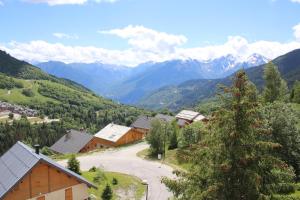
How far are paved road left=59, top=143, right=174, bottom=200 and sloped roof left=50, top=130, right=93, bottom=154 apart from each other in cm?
1945

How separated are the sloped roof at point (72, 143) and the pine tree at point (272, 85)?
4966 cm

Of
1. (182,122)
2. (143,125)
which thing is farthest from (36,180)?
(143,125)

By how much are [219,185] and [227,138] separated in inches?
79.9

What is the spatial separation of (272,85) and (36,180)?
63948mm

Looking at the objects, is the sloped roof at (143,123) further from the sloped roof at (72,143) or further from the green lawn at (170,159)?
the green lawn at (170,159)

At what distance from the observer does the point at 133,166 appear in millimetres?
68125

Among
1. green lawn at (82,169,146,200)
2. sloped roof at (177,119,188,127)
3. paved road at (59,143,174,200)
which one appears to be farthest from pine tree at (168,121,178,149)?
sloped roof at (177,119,188,127)

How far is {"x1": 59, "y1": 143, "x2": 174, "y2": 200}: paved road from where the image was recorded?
172 feet

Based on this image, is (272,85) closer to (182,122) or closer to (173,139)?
(173,139)

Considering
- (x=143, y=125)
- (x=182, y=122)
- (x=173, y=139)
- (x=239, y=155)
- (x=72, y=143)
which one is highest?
(x=239, y=155)

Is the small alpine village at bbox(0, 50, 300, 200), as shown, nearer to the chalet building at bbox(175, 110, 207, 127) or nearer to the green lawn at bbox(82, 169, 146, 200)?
the green lawn at bbox(82, 169, 146, 200)

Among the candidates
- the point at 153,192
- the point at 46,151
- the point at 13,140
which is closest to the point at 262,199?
the point at 153,192

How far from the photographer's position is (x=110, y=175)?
194 ft

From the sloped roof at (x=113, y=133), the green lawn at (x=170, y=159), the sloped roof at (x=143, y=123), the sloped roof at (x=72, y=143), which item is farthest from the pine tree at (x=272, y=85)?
the sloped roof at (x=72, y=143)
